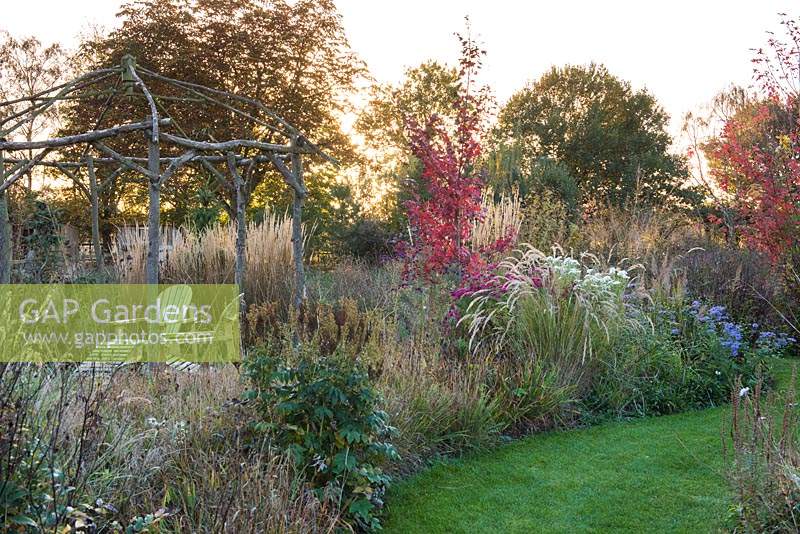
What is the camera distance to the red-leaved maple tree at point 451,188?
603cm

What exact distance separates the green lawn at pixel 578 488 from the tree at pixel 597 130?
18879 mm

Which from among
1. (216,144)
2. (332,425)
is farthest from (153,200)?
(332,425)

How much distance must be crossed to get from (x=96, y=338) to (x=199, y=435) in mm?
3368

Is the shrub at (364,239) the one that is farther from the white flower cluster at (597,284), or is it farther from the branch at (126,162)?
the branch at (126,162)

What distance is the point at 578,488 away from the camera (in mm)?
3631

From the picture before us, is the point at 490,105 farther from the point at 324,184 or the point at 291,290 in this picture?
the point at 324,184

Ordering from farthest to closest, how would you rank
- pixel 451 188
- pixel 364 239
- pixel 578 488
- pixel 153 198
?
1. pixel 364 239
2. pixel 451 188
3. pixel 153 198
4. pixel 578 488

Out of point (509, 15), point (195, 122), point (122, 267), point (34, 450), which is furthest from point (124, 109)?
point (34, 450)

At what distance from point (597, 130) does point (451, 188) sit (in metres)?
18.6

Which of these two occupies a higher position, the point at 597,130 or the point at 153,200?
the point at 597,130

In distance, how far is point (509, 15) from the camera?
7.54 m

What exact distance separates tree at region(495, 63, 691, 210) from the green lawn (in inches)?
743

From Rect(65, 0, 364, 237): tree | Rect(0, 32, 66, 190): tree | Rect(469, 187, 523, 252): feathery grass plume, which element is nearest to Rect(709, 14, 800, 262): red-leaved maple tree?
Rect(469, 187, 523, 252): feathery grass plume

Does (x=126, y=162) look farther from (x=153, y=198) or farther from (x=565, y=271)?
(x=565, y=271)
